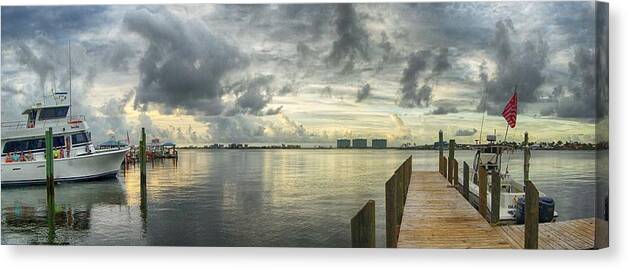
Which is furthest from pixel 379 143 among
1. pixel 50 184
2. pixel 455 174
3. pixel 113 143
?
pixel 50 184

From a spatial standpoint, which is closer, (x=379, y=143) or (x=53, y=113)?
(x=379, y=143)

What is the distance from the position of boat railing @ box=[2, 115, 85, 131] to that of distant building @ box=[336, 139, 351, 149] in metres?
2.55

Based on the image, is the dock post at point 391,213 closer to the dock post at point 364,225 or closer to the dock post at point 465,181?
the dock post at point 364,225

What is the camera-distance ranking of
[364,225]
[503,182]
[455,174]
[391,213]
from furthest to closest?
[455,174] → [503,182] → [391,213] → [364,225]

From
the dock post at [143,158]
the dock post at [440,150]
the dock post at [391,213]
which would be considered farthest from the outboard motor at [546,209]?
the dock post at [143,158]

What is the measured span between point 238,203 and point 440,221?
200cm

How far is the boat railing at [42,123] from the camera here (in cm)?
668

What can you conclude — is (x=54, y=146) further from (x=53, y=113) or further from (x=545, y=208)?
(x=545, y=208)

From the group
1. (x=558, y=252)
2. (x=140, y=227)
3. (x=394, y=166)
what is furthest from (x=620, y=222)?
(x=140, y=227)

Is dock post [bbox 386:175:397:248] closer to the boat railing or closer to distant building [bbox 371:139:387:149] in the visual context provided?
distant building [bbox 371:139:387:149]

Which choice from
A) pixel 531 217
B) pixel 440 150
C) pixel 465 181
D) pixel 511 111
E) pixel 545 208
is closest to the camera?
pixel 531 217

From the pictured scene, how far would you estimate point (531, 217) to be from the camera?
5887mm

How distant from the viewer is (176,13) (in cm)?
659

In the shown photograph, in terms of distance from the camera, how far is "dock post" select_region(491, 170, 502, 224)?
21.7ft
